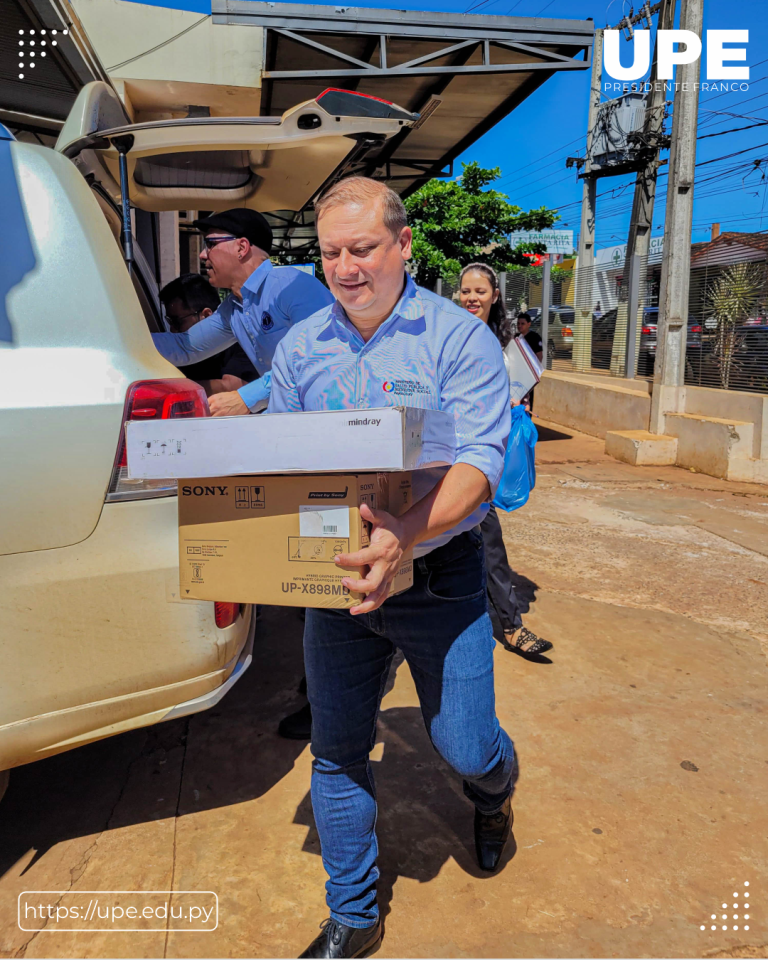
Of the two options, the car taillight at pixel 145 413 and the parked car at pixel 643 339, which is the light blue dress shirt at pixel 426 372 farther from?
the parked car at pixel 643 339

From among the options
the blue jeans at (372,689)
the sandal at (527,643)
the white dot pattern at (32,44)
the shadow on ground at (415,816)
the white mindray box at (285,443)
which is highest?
the white dot pattern at (32,44)

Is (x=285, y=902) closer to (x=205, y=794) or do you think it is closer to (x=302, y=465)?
(x=205, y=794)

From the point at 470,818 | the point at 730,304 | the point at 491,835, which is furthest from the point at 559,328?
the point at 491,835

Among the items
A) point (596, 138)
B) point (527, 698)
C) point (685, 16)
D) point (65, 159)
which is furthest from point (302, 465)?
point (596, 138)

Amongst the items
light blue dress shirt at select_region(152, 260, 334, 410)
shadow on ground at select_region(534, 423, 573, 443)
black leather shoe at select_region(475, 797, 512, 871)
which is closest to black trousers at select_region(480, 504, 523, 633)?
light blue dress shirt at select_region(152, 260, 334, 410)

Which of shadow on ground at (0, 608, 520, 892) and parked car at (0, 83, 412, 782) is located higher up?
parked car at (0, 83, 412, 782)

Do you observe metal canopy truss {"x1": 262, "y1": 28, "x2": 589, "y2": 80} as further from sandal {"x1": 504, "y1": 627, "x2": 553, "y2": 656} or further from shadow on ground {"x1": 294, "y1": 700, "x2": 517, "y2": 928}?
shadow on ground {"x1": 294, "y1": 700, "x2": 517, "y2": 928}

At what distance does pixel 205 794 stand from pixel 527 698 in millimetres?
1493

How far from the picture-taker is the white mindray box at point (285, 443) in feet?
4.79

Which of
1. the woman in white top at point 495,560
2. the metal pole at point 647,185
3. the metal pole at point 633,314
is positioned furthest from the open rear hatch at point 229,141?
the metal pole at point 647,185

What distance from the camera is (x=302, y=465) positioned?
1516mm

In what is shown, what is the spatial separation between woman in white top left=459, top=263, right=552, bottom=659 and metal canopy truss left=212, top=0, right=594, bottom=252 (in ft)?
9.85

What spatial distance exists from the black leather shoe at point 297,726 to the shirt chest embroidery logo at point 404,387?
1.76m

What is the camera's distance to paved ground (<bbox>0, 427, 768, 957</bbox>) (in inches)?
82.0
